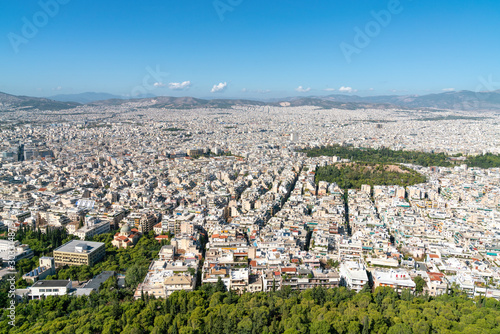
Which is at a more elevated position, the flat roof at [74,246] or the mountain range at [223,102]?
the mountain range at [223,102]

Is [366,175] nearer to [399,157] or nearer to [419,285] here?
[399,157]

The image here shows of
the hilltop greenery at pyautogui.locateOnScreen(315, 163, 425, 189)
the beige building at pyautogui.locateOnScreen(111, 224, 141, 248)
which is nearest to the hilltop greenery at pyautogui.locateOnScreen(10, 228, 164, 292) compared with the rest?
the beige building at pyautogui.locateOnScreen(111, 224, 141, 248)

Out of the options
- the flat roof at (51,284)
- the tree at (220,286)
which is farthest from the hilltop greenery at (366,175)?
the flat roof at (51,284)

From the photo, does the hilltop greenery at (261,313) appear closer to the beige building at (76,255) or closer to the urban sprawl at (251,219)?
the urban sprawl at (251,219)

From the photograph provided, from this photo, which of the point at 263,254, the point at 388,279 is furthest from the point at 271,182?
the point at 388,279

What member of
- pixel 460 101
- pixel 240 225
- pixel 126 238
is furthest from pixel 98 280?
pixel 460 101

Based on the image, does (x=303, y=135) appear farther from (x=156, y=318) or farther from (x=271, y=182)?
(x=156, y=318)
